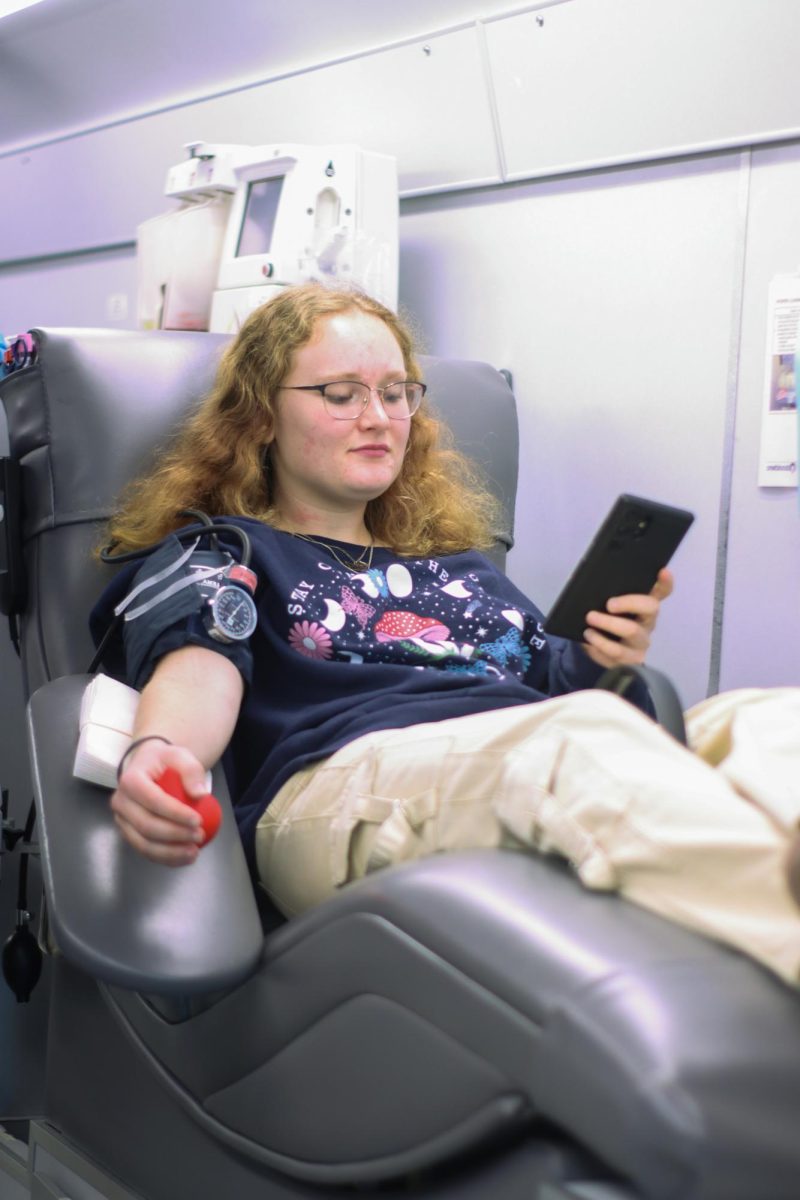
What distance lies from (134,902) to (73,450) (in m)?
0.69

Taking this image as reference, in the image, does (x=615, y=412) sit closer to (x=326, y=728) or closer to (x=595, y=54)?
(x=595, y=54)

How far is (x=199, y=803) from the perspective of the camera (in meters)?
1.00

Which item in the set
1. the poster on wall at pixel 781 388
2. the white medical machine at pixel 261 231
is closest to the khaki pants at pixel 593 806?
the poster on wall at pixel 781 388

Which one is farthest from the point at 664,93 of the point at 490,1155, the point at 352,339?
the point at 490,1155

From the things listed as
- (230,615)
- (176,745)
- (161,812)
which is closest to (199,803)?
(161,812)

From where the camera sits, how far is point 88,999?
132cm

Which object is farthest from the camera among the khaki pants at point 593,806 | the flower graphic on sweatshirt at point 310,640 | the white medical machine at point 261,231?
the white medical machine at point 261,231

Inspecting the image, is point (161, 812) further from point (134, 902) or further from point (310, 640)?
point (310, 640)

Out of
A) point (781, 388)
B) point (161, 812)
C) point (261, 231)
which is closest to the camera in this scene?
point (161, 812)

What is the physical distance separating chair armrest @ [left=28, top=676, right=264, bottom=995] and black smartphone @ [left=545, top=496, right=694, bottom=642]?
451 mm

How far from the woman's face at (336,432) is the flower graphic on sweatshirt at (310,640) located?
23 centimetres

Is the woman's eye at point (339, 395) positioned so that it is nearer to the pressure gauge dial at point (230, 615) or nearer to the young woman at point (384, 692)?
the young woman at point (384, 692)

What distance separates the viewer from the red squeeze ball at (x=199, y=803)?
993 mm

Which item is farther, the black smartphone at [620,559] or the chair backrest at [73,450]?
the chair backrest at [73,450]
